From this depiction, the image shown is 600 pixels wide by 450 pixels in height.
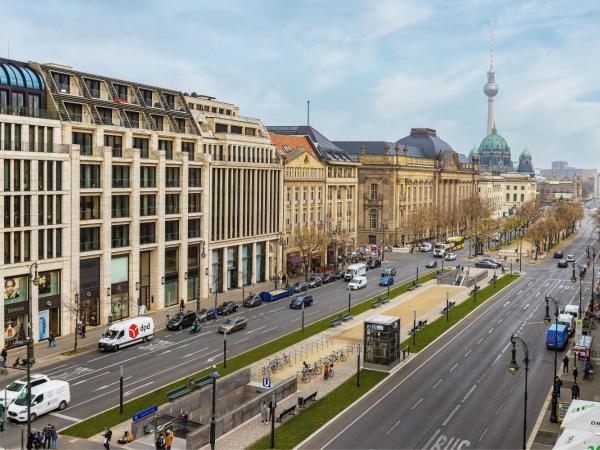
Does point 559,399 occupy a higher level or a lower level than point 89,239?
lower

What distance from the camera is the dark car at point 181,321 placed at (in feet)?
230

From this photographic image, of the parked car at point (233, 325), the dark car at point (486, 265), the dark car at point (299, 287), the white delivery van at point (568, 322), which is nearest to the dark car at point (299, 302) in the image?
the dark car at point (299, 287)

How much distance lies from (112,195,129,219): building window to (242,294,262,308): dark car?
61.8ft

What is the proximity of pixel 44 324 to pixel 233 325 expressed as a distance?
59.3 feet

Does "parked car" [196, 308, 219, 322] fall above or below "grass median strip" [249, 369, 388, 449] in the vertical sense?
above

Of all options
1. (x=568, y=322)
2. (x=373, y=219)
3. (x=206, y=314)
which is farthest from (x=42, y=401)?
(x=373, y=219)

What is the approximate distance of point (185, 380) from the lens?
51969 mm

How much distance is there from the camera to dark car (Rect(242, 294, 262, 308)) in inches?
3285

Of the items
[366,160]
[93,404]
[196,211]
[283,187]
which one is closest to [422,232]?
[366,160]

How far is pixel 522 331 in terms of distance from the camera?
7119cm

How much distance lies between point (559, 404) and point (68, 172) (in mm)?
48019

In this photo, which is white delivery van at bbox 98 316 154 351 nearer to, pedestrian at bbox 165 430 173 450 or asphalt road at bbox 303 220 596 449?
pedestrian at bbox 165 430 173 450

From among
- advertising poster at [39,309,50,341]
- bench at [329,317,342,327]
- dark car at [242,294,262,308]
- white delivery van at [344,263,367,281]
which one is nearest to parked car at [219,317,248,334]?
bench at [329,317,342,327]

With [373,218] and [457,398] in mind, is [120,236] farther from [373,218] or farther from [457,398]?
[373,218]
